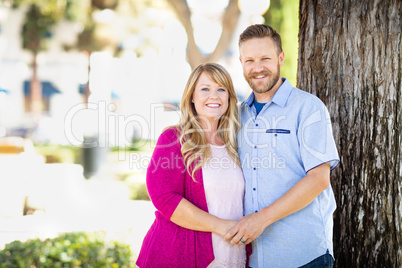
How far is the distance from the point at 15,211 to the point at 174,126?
689cm

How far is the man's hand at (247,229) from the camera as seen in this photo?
2.72 meters

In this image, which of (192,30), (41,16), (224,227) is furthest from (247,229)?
(41,16)

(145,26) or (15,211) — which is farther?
(145,26)

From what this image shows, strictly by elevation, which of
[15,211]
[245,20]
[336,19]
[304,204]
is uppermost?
[245,20]

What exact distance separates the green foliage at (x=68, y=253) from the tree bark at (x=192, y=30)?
6002mm

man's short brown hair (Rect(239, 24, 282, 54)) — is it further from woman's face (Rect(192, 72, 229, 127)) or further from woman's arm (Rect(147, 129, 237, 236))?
woman's arm (Rect(147, 129, 237, 236))

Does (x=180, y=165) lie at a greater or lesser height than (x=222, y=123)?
lesser

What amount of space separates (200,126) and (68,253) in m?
2.31

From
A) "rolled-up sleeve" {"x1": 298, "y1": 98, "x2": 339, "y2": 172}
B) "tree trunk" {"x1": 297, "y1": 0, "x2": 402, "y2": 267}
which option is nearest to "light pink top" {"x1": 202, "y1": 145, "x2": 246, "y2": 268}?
"rolled-up sleeve" {"x1": 298, "y1": 98, "x2": 339, "y2": 172}

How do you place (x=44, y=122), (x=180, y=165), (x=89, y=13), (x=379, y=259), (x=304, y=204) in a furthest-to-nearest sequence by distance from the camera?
(x=44, y=122) → (x=89, y=13) → (x=379, y=259) → (x=180, y=165) → (x=304, y=204)

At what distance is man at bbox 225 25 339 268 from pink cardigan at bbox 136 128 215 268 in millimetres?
260

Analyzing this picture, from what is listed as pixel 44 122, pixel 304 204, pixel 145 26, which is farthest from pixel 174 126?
pixel 44 122

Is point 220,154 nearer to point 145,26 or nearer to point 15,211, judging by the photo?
point 15,211

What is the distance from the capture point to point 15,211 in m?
8.69
